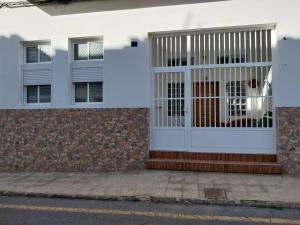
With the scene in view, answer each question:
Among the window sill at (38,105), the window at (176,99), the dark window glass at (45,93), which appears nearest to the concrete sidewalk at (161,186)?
the window at (176,99)

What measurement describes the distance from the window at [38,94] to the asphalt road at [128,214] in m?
3.77

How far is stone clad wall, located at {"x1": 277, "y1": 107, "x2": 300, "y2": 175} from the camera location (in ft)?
25.5

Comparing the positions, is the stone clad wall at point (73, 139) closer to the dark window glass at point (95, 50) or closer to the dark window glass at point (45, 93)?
the dark window glass at point (45, 93)

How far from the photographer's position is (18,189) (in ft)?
22.9

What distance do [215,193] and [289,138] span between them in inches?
103

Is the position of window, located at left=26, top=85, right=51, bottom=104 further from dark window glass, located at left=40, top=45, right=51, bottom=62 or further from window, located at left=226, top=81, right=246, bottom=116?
window, located at left=226, top=81, right=246, bottom=116

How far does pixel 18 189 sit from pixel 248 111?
5656 millimetres

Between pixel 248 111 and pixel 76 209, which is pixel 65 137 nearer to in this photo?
pixel 76 209

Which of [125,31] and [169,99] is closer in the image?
[125,31]

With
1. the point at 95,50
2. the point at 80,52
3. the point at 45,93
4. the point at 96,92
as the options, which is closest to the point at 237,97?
the point at 96,92

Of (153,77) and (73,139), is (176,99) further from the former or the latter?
(73,139)

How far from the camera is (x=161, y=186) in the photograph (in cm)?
694

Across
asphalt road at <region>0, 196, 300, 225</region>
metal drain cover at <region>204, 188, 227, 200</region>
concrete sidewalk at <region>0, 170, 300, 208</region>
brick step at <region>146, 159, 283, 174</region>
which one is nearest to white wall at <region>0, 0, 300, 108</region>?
brick step at <region>146, 159, 283, 174</region>

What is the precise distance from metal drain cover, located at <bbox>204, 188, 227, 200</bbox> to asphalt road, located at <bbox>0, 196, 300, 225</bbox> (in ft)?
1.16
